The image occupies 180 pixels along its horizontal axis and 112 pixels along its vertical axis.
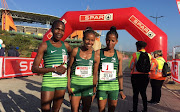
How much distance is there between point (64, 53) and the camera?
2.37 metres

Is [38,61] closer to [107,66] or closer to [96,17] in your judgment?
[107,66]

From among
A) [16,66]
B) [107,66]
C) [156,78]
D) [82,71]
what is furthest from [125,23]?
[16,66]

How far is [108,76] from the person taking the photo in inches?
101

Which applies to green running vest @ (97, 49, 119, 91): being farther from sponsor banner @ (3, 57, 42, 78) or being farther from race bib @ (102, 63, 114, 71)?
sponsor banner @ (3, 57, 42, 78)

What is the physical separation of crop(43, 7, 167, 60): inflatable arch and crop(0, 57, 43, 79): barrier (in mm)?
2138

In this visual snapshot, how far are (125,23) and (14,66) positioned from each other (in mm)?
6877

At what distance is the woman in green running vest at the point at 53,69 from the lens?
2.19m

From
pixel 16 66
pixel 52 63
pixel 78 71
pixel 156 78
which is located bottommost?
pixel 156 78

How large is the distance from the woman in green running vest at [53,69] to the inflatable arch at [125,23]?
6.23m

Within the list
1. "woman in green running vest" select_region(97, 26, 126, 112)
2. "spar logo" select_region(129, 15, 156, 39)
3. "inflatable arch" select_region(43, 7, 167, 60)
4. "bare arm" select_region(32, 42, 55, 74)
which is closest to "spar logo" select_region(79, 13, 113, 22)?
"inflatable arch" select_region(43, 7, 167, 60)

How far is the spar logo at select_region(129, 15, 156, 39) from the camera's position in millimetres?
7445

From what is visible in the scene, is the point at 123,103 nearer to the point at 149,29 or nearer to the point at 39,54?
the point at 39,54

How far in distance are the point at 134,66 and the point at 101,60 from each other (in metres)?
1.50

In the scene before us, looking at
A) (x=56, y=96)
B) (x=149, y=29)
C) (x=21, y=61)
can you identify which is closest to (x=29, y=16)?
(x=21, y=61)
